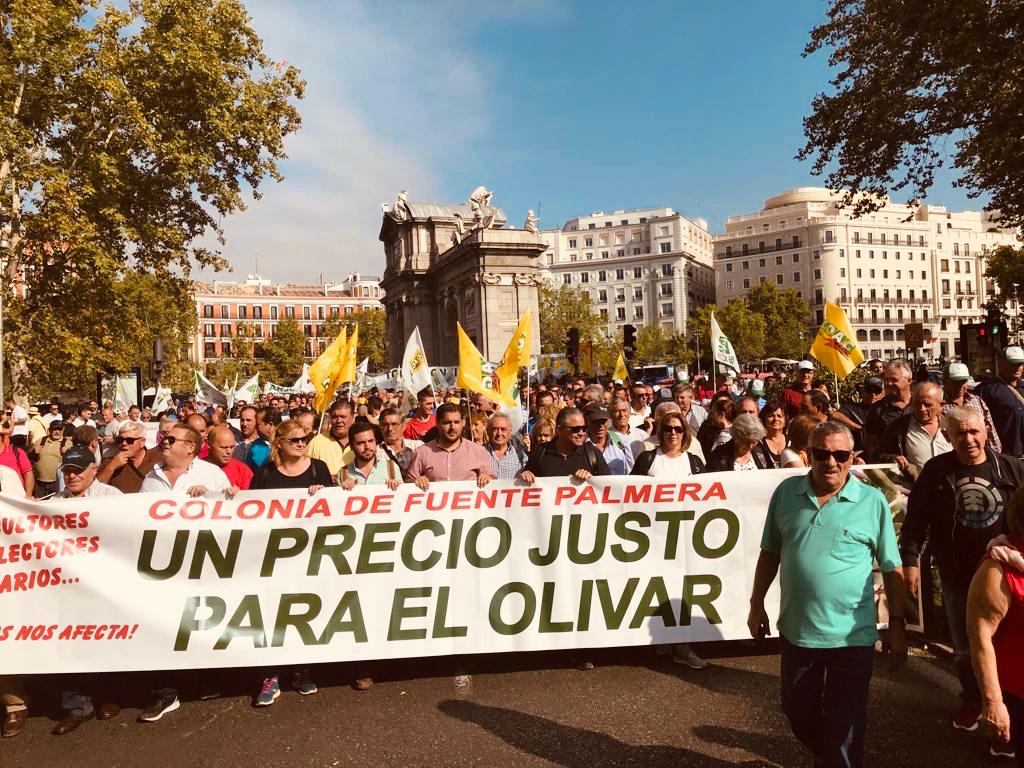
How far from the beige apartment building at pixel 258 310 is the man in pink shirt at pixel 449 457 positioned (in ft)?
358

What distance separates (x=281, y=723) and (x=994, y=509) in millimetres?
3992

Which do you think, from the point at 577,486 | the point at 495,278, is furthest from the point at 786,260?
the point at 577,486

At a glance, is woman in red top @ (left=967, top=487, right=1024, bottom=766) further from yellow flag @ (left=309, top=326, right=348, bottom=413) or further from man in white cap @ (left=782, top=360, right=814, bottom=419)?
yellow flag @ (left=309, top=326, right=348, bottom=413)

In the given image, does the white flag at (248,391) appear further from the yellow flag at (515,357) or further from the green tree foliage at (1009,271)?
the green tree foliage at (1009,271)

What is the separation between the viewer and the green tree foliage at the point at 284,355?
327 ft

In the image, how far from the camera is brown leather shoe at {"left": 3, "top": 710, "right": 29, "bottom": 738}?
4.58 m

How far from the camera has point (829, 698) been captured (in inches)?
125

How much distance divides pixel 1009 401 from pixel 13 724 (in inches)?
294

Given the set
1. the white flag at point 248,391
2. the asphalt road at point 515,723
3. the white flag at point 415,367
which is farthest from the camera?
the white flag at point 248,391

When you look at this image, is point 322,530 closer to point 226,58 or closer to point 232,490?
point 232,490

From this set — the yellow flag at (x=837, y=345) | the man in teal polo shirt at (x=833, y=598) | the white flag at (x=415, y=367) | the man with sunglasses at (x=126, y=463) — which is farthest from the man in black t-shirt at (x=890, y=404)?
the white flag at (x=415, y=367)

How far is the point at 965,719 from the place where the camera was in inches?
165

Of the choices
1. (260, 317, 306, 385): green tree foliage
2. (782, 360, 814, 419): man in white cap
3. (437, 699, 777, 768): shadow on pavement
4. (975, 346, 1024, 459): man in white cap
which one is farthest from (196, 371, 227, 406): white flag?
(260, 317, 306, 385): green tree foliage

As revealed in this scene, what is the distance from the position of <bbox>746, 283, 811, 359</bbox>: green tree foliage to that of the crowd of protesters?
77.2 m
